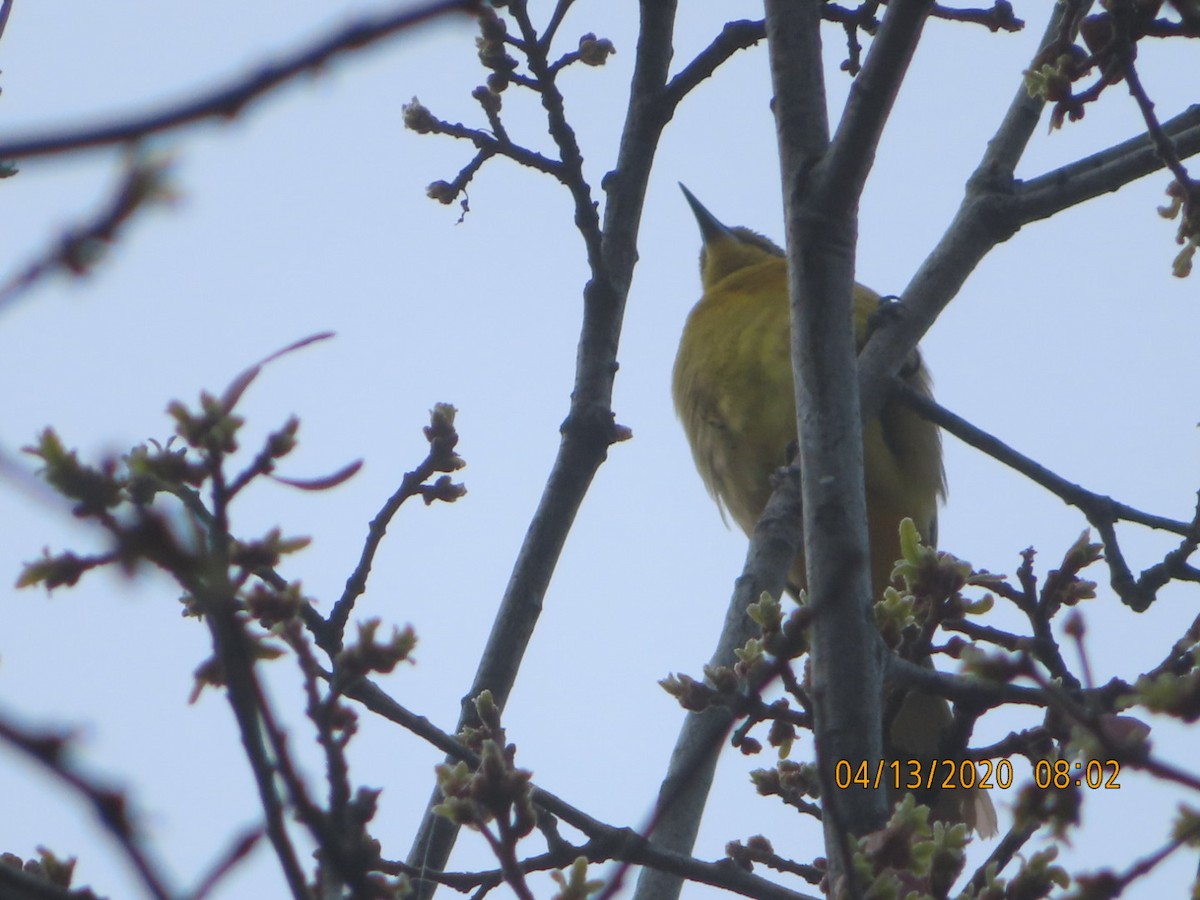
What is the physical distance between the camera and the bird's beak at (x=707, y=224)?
721 centimetres

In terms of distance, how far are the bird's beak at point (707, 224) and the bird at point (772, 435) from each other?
1388 mm

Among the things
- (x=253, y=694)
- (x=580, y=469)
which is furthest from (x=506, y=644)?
(x=253, y=694)

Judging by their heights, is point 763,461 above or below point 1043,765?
above

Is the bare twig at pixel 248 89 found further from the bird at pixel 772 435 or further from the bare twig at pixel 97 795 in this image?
the bird at pixel 772 435

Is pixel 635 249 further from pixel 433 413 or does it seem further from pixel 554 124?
pixel 433 413

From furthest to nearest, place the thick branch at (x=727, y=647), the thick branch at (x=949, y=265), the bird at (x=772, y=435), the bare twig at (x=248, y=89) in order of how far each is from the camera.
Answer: the bird at (x=772, y=435) < the thick branch at (x=949, y=265) < the thick branch at (x=727, y=647) < the bare twig at (x=248, y=89)

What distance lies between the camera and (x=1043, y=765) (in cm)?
218

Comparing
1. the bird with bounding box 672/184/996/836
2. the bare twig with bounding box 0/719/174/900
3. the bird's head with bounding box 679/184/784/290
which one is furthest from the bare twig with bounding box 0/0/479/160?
the bird's head with bounding box 679/184/784/290

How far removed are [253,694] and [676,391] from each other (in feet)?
15.6

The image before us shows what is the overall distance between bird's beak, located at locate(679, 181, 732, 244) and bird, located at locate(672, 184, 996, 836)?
4.56 feet

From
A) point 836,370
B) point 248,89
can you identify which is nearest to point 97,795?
point 248,89

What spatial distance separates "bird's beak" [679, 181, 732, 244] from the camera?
721cm

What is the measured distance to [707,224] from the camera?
7.29 metres

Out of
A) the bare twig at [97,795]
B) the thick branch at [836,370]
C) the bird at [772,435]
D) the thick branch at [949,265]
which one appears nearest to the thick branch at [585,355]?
the thick branch at [949,265]
